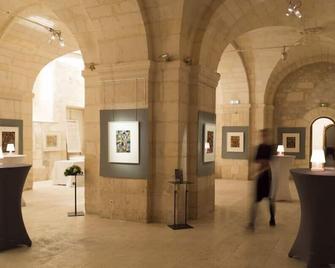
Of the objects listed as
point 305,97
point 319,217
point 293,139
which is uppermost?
point 305,97

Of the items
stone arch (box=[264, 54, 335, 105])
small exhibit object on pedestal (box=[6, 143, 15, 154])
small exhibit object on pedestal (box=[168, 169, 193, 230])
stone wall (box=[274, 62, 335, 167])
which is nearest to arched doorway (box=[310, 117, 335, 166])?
stone wall (box=[274, 62, 335, 167])

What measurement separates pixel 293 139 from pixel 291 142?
14cm

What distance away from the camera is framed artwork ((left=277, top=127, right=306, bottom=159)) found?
1375cm

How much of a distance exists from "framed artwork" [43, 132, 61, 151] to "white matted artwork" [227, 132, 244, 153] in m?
6.92

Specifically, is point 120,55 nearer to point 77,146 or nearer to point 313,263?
point 313,263

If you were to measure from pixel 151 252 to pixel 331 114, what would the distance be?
35.3 ft

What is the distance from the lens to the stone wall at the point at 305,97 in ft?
43.5

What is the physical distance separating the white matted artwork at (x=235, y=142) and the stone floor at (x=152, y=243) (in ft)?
18.3

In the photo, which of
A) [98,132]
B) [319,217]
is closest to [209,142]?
[98,132]

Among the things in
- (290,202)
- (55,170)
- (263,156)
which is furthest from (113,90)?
(55,170)

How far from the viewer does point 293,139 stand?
545 inches

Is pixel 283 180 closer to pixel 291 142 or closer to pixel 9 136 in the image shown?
pixel 291 142

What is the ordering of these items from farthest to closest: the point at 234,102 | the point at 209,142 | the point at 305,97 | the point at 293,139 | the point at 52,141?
the point at 52,141, the point at 293,139, the point at 305,97, the point at 234,102, the point at 209,142

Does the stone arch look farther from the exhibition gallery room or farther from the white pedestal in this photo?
the white pedestal
